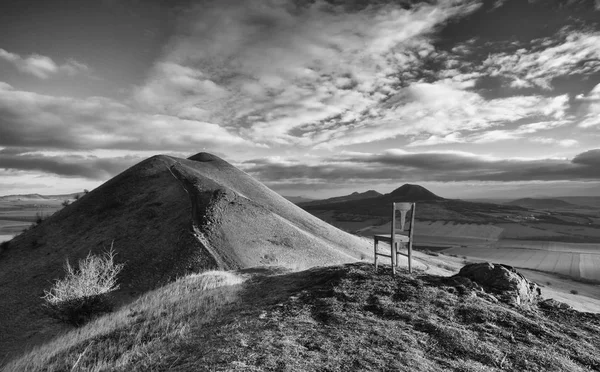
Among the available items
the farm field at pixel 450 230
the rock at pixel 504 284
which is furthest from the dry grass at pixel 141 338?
the farm field at pixel 450 230

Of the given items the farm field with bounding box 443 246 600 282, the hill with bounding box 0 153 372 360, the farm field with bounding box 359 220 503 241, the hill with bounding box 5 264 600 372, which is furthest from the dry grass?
the farm field with bounding box 359 220 503 241

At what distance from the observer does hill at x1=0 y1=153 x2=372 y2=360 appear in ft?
83.1

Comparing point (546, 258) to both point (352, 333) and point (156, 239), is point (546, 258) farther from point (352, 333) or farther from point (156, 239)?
point (352, 333)

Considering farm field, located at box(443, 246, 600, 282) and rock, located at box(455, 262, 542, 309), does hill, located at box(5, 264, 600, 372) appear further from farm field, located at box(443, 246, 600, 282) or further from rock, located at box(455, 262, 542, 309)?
farm field, located at box(443, 246, 600, 282)

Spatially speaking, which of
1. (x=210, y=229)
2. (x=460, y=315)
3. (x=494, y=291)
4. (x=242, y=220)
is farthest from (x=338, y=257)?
(x=460, y=315)

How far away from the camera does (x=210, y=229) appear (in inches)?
1224

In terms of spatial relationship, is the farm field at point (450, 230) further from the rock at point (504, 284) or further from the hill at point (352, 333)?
the hill at point (352, 333)

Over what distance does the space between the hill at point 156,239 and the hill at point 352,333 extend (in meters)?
14.7

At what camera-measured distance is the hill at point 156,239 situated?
83.1 feet

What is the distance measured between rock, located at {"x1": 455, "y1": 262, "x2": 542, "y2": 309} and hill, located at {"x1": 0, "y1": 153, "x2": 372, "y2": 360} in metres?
18.9

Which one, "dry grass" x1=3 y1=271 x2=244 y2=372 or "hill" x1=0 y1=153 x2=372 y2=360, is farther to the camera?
"hill" x1=0 y1=153 x2=372 y2=360

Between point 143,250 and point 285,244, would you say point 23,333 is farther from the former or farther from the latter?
point 285,244

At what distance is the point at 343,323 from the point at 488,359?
3.23 metres

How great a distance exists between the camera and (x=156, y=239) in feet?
101
